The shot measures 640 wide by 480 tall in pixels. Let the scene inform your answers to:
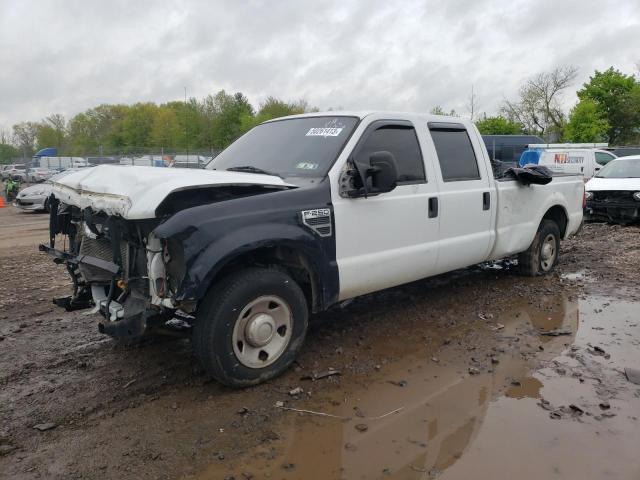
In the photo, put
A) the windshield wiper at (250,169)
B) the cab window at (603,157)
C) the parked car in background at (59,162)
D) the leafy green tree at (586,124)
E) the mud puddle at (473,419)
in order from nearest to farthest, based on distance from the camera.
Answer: the mud puddle at (473,419)
the windshield wiper at (250,169)
the cab window at (603,157)
the parked car in background at (59,162)
the leafy green tree at (586,124)

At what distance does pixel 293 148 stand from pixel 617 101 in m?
46.8

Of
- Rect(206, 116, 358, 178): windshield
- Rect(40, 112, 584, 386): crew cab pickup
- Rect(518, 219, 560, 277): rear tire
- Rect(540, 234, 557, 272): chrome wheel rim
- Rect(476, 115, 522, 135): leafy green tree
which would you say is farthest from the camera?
Rect(476, 115, 522, 135): leafy green tree

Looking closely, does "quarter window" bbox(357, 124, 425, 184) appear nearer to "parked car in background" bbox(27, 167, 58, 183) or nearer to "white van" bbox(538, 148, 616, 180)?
"white van" bbox(538, 148, 616, 180)

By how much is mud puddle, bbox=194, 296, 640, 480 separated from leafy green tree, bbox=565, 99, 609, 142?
4101 centimetres

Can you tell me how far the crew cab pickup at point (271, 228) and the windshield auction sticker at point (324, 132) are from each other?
19mm

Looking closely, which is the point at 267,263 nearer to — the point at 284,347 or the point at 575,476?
the point at 284,347

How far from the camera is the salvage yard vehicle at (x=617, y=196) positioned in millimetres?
10938

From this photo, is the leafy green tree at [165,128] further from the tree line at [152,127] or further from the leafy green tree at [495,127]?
the leafy green tree at [495,127]

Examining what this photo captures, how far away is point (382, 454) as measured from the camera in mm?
2986

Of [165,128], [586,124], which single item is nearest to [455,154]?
[586,124]

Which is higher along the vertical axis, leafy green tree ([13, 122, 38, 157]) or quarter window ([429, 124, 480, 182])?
leafy green tree ([13, 122, 38, 157])

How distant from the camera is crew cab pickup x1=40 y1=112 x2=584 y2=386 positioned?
342 cm

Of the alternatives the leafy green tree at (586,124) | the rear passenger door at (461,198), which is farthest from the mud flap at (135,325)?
the leafy green tree at (586,124)

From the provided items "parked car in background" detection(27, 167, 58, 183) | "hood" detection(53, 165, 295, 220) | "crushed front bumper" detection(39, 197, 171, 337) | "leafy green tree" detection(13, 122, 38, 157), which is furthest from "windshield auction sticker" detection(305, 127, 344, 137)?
"leafy green tree" detection(13, 122, 38, 157)
